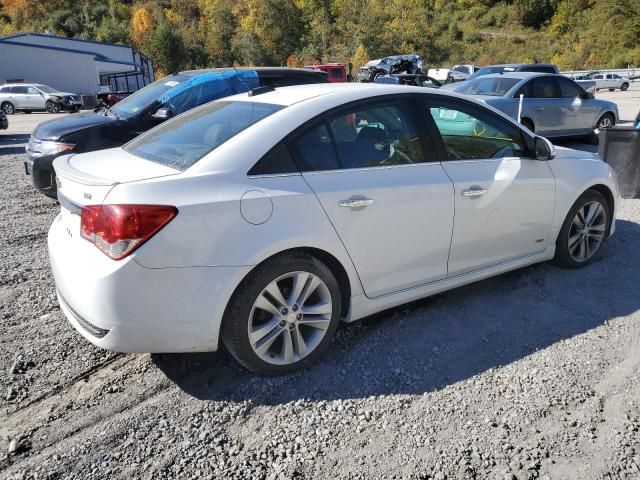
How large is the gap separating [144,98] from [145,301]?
6.00 metres

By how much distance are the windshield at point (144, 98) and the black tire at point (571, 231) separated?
5.62 metres

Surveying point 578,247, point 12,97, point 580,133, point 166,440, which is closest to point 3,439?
point 166,440

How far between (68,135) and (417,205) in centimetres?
513

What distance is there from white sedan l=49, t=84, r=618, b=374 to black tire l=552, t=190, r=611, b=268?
34 cm

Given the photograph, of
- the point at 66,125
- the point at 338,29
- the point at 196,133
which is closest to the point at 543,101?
the point at 66,125

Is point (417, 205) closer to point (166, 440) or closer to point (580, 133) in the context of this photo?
point (166, 440)

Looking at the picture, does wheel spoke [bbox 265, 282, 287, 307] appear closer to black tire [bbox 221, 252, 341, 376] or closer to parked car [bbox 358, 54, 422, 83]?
black tire [bbox 221, 252, 341, 376]

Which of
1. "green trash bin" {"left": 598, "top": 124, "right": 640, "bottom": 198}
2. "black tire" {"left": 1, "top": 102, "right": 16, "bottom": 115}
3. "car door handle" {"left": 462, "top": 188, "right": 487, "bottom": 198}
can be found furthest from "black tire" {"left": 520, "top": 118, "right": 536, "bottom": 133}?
"black tire" {"left": 1, "top": 102, "right": 16, "bottom": 115}

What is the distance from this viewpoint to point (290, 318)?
2.97 meters

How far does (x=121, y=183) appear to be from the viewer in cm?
262

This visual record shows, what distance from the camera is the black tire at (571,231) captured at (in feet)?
14.1

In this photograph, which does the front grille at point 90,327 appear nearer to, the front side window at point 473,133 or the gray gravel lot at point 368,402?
the gray gravel lot at point 368,402

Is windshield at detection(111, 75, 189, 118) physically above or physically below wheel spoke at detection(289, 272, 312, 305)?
above

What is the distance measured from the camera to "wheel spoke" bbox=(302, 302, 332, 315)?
3025 millimetres
